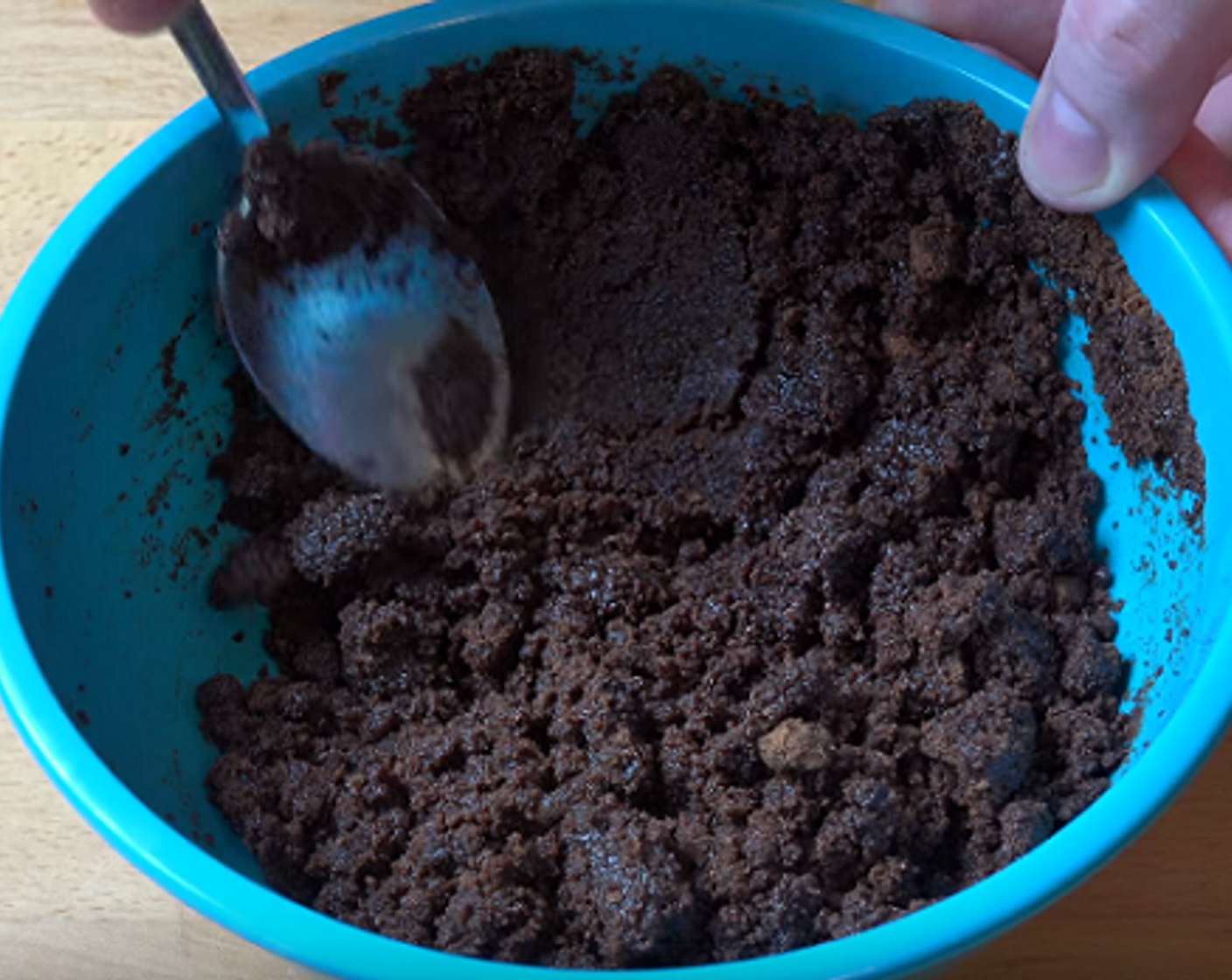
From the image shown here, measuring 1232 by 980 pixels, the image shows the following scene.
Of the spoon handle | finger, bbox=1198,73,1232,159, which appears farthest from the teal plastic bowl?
finger, bbox=1198,73,1232,159

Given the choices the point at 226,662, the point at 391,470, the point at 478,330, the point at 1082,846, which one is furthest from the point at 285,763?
the point at 1082,846

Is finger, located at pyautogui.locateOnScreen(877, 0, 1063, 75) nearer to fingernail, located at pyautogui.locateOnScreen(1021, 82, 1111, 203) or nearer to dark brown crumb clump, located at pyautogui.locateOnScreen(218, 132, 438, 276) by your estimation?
fingernail, located at pyautogui.locateOnScreen(1021, 82, 1111, 203)

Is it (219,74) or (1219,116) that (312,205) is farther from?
(1219,116)

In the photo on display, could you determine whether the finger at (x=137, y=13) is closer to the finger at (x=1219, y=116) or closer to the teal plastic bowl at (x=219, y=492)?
the teal plastic bowl at (x=219, y=492)

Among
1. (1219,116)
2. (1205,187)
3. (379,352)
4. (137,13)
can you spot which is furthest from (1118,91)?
(137,13)

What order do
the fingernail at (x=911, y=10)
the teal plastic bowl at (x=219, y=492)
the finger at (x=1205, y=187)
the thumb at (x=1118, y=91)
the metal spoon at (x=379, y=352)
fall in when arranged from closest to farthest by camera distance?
the teal plastic bowl at (x=219, y=492), the thumb at (x=1118, y=91), the finger at (x=1205, y=187), the metal spoon at (x=379, y=352), the fingernail at (x=911, y=10)

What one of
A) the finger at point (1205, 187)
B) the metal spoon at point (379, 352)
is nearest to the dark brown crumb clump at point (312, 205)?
the metal spoon at point (379, 352)
